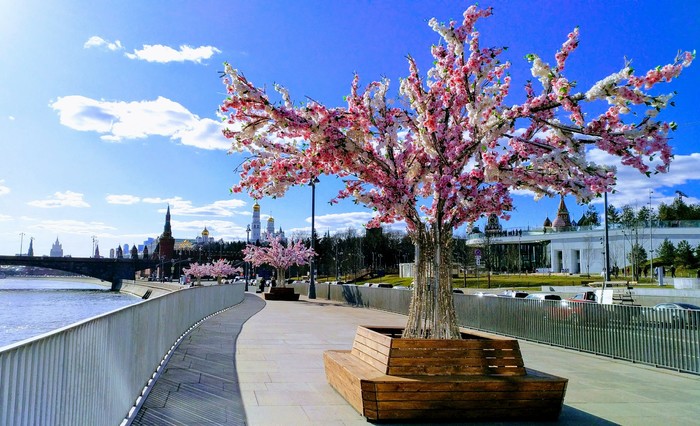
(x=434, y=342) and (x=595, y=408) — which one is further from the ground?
(x=434, y=342)

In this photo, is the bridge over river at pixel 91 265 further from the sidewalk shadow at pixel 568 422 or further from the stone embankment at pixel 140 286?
the sidewalk shadow at pixel 568 422

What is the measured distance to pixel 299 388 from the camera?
871 centimetres

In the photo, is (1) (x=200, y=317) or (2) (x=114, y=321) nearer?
(2) (x=114, y=321)

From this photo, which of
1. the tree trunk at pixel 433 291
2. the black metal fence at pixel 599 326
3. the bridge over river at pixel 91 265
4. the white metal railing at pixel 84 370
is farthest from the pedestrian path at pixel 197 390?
the bridge over river at pixel 91 265

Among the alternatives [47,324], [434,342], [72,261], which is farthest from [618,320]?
[72,261]

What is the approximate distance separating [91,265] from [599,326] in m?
115

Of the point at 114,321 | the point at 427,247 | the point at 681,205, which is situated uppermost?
the point at 681,205

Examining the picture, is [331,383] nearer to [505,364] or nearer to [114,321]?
[505,364]

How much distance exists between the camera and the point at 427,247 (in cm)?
837

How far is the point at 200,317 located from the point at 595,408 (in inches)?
567

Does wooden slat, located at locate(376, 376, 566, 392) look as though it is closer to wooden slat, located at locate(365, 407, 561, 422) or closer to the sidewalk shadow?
wooden slat, located at locate(365, 407, 561, 422)

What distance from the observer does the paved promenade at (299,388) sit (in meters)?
7.03

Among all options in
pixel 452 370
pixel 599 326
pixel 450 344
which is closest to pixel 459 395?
pixel 452 370

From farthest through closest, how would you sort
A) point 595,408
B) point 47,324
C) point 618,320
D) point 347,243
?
point 347,243 → point 47,324 → point 618,320 → point 595,408
